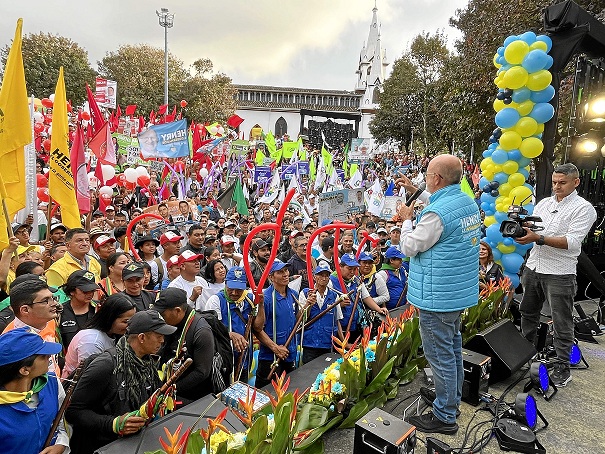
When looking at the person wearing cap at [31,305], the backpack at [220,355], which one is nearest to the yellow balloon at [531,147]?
the backpack at [220,355]

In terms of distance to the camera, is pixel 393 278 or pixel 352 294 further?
pixel 393 278

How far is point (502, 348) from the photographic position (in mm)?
3902

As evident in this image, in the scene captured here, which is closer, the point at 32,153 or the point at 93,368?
the point at 93,368

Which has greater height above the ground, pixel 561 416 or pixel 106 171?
pixel 106 171

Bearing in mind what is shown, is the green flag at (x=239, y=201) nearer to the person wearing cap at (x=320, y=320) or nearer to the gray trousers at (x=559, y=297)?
the person wearing cap at (x=320, y=320)

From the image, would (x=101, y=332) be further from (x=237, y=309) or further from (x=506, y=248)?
(x=506, y=248)

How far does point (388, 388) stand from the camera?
353 centimetres

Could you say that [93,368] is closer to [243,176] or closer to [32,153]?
[32,153]

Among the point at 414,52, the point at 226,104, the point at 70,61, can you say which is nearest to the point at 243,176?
the point at 414,52

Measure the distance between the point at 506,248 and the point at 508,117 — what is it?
5.58 feet

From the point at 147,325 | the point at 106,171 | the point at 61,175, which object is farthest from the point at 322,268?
the point at 106,171

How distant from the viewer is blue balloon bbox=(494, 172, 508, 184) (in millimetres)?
5918

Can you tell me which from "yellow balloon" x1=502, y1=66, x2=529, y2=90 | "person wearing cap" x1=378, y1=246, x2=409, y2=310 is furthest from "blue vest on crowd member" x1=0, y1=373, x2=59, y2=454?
"yellow balloon" x1=502, y1=66, x2=529, y2=90

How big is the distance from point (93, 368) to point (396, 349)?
2.34 m
